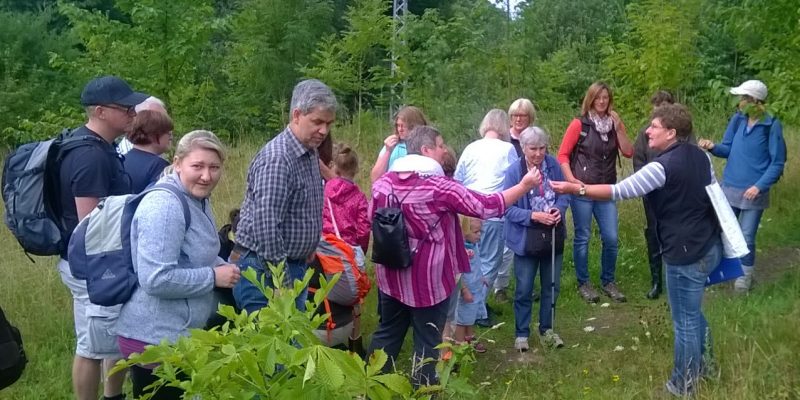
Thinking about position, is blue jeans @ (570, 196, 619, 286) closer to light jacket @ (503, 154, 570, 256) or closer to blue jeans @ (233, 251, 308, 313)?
light jacket @ (503, 154, 570, 256)

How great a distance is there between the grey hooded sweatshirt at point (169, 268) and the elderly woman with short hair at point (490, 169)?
2712mm

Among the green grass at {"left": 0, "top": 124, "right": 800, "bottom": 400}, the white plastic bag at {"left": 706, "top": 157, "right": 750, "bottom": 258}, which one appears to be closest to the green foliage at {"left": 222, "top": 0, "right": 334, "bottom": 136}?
the green grass at {"left": 0, "top": 124, "right": 800, "bottom": 400}

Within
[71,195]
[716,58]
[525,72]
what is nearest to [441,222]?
[71,195]

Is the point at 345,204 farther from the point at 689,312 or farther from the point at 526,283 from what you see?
the point at 689,312

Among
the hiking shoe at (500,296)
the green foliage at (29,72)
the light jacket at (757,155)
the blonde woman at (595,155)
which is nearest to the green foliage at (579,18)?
the green foliage at (29,72)

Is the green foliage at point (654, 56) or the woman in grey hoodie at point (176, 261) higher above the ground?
the green foliage at point (654, 56)

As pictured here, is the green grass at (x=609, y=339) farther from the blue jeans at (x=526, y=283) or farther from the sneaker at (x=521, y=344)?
the blue jeans at (x=526, y=283)

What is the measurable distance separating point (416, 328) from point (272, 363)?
98.6 inches

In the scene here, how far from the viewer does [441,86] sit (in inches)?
492

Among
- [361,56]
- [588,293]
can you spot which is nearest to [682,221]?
[588,293]

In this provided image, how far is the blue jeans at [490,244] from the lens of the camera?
624 cm

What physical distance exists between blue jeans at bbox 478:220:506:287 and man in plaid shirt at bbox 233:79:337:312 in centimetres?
256

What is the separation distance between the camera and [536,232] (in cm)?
548

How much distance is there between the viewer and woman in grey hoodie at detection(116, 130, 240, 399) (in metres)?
3.21
